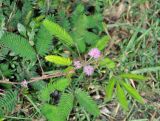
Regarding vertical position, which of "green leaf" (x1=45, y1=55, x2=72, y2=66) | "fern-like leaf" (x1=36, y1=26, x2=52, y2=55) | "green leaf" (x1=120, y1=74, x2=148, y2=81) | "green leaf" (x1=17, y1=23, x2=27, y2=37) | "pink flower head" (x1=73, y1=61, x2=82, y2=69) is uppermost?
"green leaf" (x1=17, y1=23, x2=27, y2=37)

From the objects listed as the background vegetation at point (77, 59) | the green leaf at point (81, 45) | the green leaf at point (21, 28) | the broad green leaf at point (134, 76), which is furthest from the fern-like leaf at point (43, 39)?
the broad green leaf at point (134, 76)

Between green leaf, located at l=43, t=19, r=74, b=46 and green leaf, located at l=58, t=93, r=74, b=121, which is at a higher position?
green leaf, located at l=43, t=19, r=74, b=46

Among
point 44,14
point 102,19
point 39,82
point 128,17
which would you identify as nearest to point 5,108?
point 39,82

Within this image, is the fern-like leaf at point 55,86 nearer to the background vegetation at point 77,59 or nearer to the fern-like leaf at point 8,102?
the background vegetation at point 77,59

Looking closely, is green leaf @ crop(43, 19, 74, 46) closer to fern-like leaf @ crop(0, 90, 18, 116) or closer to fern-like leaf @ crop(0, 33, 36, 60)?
fern-like leaf @ crop(0, 33, 36, 60)

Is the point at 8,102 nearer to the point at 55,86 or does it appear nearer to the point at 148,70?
the point at 55,86

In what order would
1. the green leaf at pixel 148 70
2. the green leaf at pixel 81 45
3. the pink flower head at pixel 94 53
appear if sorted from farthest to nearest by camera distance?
the green leaf at pixel 148 70, the green leaf at pixel 81 45, the pink flower head at pixel 94 53

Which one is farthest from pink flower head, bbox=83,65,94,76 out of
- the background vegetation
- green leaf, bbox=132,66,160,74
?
green leaf, bbox=132,66,160,74
